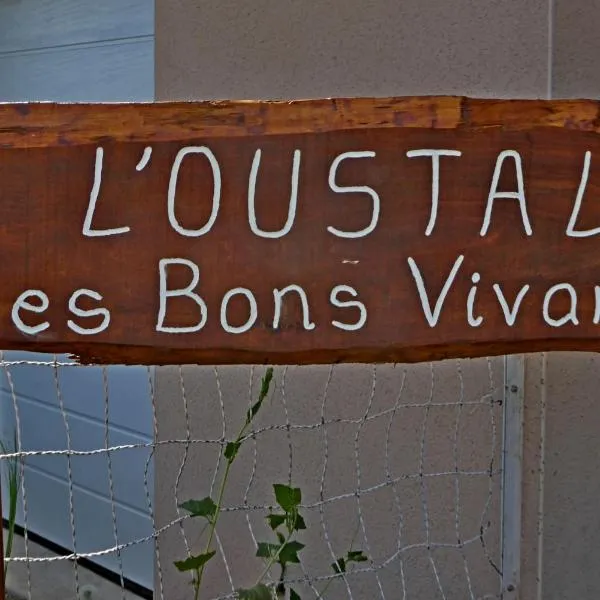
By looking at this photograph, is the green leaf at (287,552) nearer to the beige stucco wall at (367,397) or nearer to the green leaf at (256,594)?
the green leaf at (256,594)

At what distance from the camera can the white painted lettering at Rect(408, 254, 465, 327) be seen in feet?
4.70

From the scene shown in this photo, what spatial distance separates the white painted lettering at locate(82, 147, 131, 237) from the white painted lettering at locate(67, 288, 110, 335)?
8cm

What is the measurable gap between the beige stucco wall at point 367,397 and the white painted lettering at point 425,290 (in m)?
1.06

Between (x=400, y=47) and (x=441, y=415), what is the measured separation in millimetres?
932

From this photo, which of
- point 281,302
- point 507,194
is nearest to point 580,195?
point 507,194

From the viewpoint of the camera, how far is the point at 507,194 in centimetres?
145

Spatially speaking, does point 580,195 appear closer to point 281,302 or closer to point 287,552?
point 281,302

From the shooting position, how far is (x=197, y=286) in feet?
4.62

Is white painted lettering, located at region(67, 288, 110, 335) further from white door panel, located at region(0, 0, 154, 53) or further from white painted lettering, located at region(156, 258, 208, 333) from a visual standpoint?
white door panel, located at region(0, 0, 154, 53)

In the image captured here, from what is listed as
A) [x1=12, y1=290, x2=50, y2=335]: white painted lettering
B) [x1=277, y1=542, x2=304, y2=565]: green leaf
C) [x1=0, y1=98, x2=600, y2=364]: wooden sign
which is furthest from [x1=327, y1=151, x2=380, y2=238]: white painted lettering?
[x1=277, y1=542, x2=304, y2=565]: green leaf

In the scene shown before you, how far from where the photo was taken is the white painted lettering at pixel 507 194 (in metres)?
1.44

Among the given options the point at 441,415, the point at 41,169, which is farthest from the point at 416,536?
the point at 41,169

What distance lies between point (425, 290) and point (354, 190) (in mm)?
175

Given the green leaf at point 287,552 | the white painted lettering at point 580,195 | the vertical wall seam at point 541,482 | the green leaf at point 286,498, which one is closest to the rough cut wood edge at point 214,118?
the white painted lettering at point 580,195
